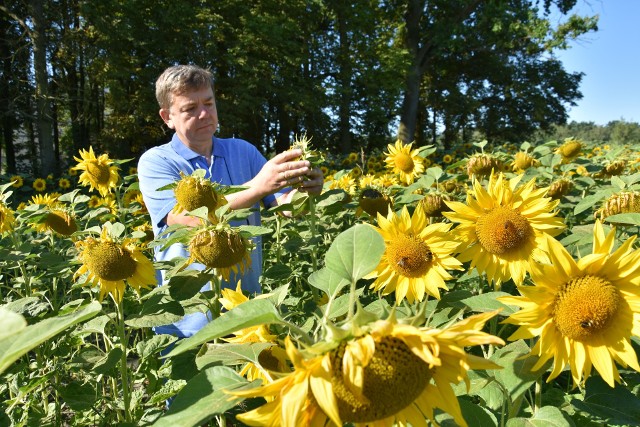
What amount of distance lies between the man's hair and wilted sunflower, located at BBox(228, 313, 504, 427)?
1920 millimetres

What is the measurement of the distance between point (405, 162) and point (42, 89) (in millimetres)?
11436

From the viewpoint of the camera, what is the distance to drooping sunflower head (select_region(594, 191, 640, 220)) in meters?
1.64

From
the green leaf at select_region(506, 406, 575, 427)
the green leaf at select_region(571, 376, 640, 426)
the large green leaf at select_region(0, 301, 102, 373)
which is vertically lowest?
the green leaf at select_region(571, 376, 640, 426)

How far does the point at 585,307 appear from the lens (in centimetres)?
92

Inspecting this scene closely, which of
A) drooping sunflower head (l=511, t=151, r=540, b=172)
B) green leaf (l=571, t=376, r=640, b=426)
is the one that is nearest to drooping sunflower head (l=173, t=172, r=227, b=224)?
green leaf (l=571, t=376, r=640, b=426)

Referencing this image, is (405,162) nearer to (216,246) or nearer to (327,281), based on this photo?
(216,246)

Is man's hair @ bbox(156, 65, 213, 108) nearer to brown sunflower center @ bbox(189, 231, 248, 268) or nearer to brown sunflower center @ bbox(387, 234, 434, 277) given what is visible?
brown sunflower center @ bbox(189, 231, 248, 268)

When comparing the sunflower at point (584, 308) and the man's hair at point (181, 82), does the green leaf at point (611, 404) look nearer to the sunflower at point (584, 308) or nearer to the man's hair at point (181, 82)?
the sunflower at point (584, 308)

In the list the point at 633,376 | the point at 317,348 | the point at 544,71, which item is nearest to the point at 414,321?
the point at 317,348

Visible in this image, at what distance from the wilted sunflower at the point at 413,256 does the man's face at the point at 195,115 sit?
4.18ft

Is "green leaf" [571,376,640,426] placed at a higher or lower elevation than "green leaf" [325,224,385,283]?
lower

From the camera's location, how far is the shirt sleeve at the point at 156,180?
2.03m

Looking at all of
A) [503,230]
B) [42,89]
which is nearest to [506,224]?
[503,230]

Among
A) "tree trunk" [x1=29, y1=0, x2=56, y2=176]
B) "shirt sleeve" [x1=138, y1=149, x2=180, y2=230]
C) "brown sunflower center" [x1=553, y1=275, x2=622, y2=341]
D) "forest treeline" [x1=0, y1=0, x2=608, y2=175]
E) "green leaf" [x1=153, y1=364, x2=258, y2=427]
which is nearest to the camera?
"green leaf" [x1=153, y1=364, x2=258, y2=427]
